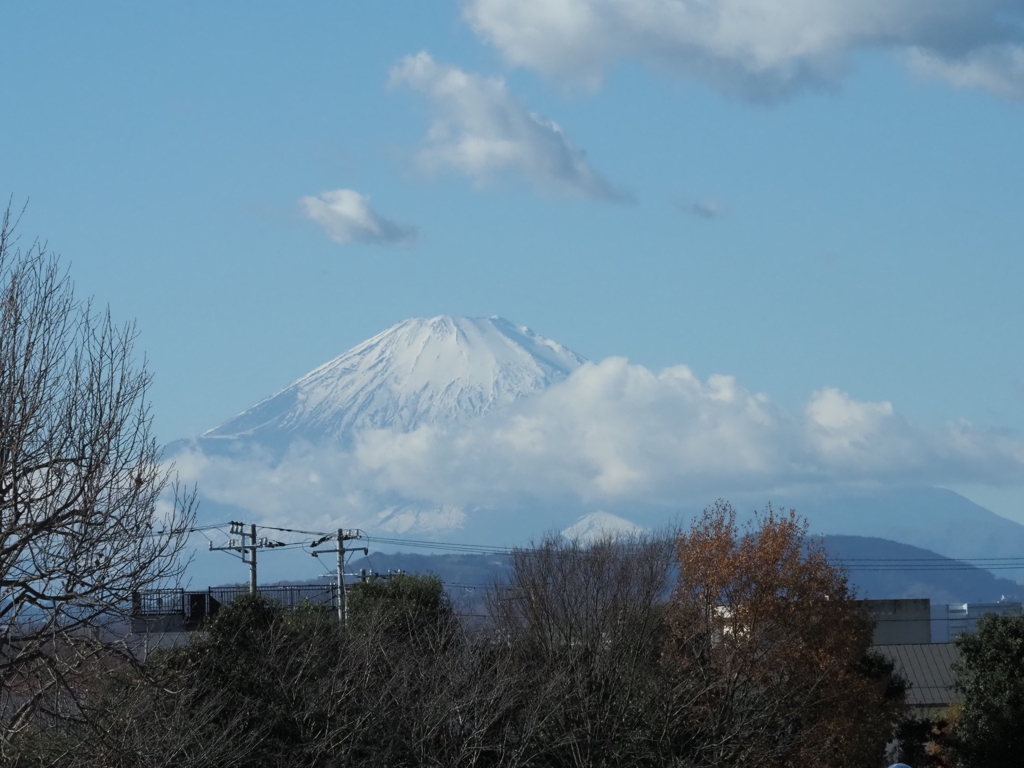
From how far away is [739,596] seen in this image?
46125 mm

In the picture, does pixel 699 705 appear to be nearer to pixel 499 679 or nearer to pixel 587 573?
pixel 499 679

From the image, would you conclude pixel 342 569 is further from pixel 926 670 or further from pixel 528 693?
pixel 528 693

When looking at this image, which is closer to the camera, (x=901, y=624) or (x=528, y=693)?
(x=528, y=693)

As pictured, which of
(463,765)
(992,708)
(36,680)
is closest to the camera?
→ (36,680)

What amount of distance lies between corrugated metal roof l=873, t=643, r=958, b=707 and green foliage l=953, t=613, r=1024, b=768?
1653cm

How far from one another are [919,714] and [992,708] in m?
18.2

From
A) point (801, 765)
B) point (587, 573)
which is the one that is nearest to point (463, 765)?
point (801, 765)

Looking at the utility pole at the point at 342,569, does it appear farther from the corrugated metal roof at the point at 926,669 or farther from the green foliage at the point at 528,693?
the corrugated metal roof at the point at 926,669

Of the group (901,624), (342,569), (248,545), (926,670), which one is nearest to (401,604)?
(248,545)

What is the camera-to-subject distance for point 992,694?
51.4 meters

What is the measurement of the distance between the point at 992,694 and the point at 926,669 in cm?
2181

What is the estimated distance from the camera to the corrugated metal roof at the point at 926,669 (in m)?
70.8

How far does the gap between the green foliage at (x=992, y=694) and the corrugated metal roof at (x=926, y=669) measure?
16.5m

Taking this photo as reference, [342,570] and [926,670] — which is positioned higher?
[342,570]
